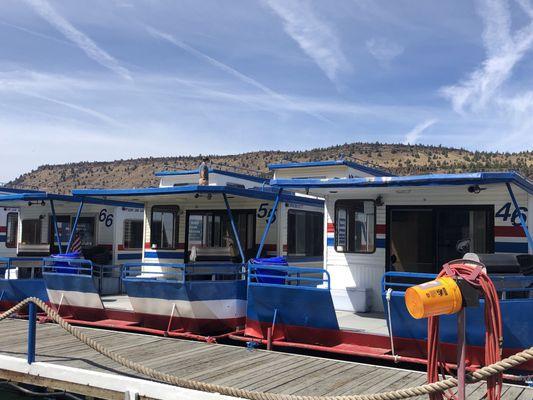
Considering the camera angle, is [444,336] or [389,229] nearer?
[444,336]

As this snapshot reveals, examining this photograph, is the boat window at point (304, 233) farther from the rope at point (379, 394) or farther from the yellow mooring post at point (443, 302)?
the yellow mooring post at point (443, 302)

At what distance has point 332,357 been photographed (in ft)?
31.0

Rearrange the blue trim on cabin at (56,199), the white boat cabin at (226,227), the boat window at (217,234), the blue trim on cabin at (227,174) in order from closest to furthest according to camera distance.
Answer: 1. the white boat cabin at (226,227)
2. the boat window at (217,234)
3. the blue trim on cabin at (56,199)
4. the blue trim on cabin at (227,174)

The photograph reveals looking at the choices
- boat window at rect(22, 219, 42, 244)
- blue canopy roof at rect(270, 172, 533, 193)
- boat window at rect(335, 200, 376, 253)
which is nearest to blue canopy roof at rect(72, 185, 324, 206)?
boat window at rect(335, 200, 376, 253)

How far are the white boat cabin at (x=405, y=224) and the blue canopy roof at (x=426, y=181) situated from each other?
0.02 meters

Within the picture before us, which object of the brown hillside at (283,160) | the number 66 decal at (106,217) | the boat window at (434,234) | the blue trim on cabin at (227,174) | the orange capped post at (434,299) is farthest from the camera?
the brown hillside at (283,160)

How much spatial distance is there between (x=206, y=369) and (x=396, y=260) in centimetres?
454

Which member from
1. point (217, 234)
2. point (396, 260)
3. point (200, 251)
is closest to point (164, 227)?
point (217, 234)

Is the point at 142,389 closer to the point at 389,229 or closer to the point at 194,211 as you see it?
the point at 389,229

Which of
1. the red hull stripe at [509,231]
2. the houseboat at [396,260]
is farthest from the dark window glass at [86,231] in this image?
the red hull stripe at [509,231]

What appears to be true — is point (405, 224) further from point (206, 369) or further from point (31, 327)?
point (31, 327)

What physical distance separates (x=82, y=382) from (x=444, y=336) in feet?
16.0

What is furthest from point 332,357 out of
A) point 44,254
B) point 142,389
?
point 44,254

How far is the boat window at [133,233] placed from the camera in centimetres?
1689
